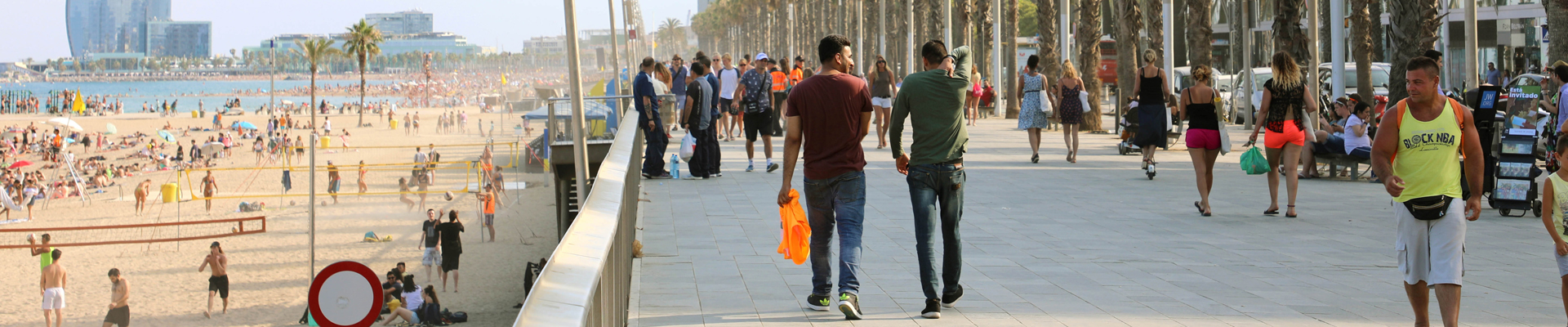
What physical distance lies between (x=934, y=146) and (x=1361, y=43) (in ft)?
52.6

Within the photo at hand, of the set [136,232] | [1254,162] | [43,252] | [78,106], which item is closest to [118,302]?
[43,252]

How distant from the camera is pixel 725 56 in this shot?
1775 centimetres

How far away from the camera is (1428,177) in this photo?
15.6 ft

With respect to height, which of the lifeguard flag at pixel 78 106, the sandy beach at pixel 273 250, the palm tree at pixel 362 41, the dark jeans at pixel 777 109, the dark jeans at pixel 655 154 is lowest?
the sandy beach at pixel 273 250

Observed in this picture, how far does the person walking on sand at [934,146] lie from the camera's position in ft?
18.3

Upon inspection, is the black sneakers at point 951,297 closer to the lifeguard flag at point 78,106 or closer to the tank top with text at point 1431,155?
the tank top with text at point 1431,155

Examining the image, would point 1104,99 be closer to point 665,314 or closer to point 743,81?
point 743,81

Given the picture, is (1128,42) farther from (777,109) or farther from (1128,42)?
(777,109)

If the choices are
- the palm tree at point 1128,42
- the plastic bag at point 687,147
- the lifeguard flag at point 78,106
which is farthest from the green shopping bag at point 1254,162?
the lifeguard flag at point 78,106

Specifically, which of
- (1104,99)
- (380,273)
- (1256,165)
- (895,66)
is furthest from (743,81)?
(1104,99)

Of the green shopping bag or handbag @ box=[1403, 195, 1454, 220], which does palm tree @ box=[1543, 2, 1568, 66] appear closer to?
the green shopping bag

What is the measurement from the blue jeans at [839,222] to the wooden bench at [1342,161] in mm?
8244

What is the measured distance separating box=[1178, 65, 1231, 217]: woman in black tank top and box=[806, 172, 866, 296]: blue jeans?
4845mm

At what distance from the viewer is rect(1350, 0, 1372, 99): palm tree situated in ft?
63.1
